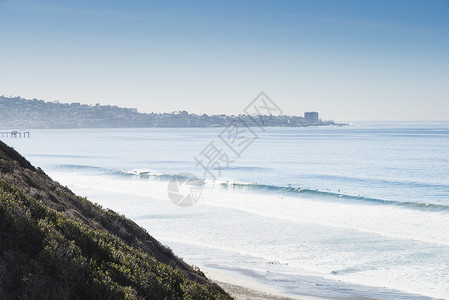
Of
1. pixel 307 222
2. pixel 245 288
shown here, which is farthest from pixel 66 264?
pixel 307 222

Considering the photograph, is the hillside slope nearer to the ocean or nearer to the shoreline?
the shoreline

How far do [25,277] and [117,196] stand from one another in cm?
2924

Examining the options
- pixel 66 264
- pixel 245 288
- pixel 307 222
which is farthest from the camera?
pixel 307 222

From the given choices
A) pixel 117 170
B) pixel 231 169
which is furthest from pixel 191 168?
pixel 117 170

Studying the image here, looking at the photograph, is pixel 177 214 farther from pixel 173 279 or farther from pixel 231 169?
pixel 231 169

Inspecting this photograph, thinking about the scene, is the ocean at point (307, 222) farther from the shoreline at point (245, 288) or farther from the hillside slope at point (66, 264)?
the hillside slope at point (66, 264)

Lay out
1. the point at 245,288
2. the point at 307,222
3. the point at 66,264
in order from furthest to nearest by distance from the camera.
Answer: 1. the point at 307,222
2. the point at 245,288
3. the point at 66,264

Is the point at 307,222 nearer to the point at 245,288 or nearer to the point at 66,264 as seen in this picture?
the point at 245,288

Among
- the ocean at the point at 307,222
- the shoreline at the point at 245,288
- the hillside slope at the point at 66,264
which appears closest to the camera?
the hillside slope at the point at 66,264

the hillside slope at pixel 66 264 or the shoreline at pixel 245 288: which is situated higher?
the hillside slope at pixel 66 264

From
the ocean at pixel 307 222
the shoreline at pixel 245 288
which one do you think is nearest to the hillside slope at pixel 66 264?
the shoreline at pixel 245 288

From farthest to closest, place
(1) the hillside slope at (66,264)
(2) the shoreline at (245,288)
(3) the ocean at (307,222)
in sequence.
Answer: (3) the ocean at (307,222)
(2) the shoreline at (245,288)
(1) the hillside slope at (66,264)

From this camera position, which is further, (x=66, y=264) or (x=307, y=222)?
(x=307, y=222)

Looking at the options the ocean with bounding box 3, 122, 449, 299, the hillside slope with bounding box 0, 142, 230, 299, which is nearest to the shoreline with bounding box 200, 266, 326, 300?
the ocean with bounding box 3, 122, 449, 299
